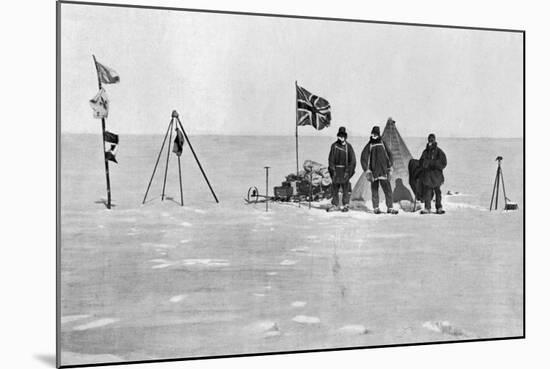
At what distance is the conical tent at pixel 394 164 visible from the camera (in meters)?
5.89

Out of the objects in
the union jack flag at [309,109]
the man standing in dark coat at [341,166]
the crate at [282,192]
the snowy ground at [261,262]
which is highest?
the union jack flag at [309,109]

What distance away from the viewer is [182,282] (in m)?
5.51

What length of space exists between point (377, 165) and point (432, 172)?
390 mm

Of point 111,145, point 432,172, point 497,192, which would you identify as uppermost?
point 111,145

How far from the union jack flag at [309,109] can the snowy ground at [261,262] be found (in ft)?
0.41

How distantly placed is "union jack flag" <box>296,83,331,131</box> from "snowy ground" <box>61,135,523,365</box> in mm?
124

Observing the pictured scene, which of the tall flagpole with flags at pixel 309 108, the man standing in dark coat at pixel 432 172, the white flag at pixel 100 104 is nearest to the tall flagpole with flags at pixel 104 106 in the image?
the white flag at pixel 100 104

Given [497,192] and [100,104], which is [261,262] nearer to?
[100,104]

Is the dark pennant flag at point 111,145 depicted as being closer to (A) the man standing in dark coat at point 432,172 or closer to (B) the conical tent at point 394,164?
(B) the conical tent at point 394,164

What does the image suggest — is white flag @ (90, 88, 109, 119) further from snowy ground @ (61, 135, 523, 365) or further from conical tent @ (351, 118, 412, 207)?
conical tent @ (351, 118, 412, 207)

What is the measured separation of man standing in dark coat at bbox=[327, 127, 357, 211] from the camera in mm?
5840

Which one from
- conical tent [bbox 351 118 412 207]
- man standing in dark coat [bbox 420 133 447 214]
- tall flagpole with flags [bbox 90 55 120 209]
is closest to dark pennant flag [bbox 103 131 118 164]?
tall flagpole with flags [bbox 90 55 120 209]

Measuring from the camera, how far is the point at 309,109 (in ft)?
18.9

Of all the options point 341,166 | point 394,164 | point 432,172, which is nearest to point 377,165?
point 394,164
